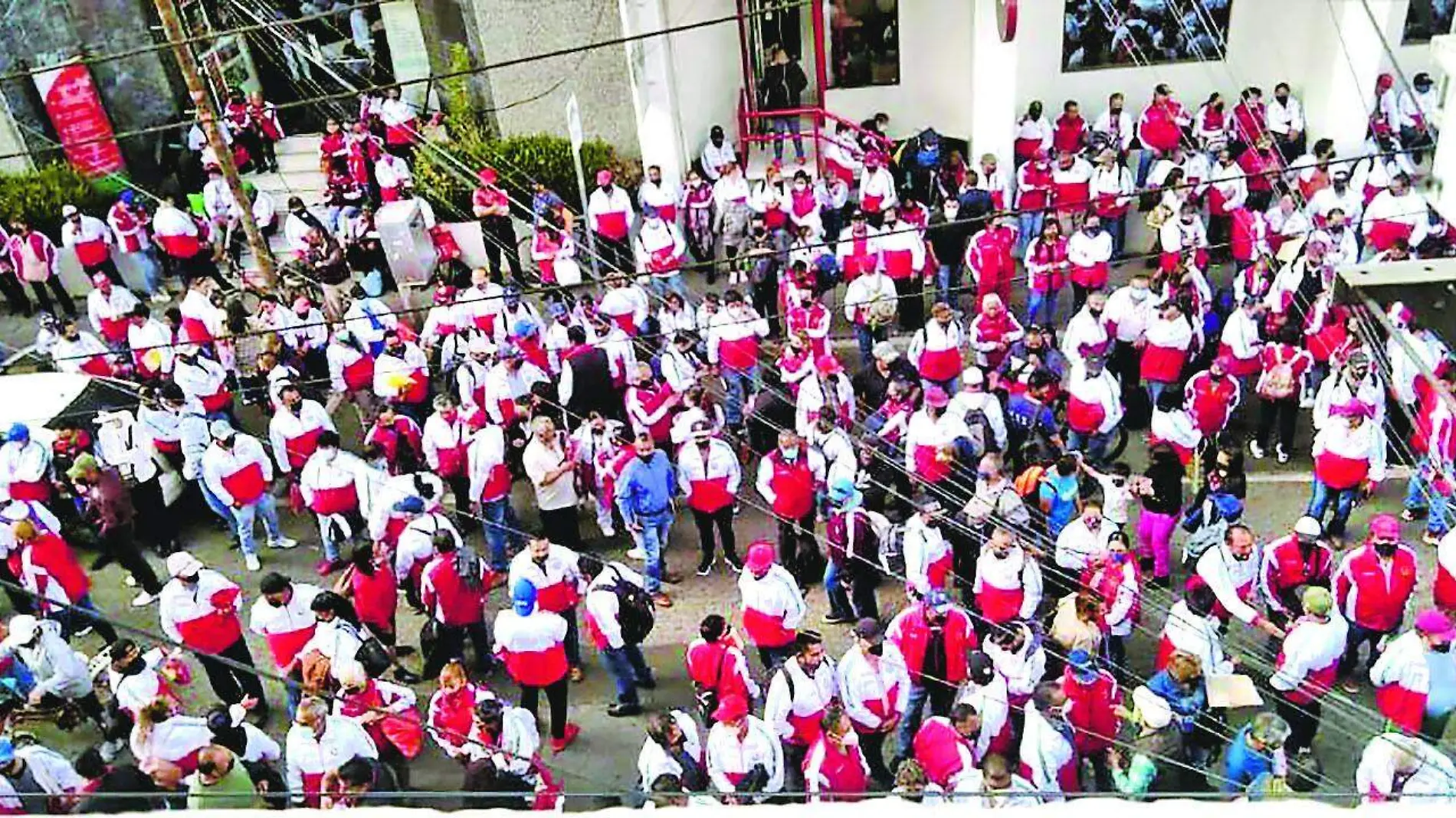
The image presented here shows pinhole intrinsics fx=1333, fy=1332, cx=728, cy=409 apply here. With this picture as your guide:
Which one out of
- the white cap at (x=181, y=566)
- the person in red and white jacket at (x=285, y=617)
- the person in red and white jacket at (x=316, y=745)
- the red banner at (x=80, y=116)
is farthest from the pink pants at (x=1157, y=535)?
the red banner at (x=80, y=116)

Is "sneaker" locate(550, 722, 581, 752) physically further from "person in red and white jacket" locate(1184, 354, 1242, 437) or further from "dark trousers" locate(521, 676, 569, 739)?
"person in red and white jacket" locate(1184, 354, 1242, 437)

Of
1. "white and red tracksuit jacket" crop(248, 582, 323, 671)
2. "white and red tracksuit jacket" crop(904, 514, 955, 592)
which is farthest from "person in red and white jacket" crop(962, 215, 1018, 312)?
"white and red tracksuit jacket" crop(248, 582, 323, 671)

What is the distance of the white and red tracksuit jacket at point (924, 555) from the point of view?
847 centimetres

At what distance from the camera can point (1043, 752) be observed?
697cm

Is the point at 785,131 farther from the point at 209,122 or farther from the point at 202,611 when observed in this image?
the point at 202,611

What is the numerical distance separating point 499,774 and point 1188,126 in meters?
11.2

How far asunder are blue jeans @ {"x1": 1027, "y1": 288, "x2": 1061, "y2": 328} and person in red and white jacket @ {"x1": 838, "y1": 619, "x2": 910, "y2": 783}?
5943 mm

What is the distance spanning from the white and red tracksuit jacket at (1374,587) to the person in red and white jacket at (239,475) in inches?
304

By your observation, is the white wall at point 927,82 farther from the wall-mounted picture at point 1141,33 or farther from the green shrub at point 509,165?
the green shrub at point 509,165

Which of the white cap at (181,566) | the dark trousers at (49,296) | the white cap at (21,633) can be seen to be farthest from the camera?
the dark trousers at (49,296)

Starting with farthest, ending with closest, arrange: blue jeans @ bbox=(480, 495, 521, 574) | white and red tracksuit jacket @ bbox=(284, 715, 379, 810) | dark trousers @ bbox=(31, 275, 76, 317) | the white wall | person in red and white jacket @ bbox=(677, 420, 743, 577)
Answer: the white wall, dark trousers @ bbox=(31, 275, 76, 317), blue jeans @ bbox=(480, 495, 521, 574), person in red and white jacket @ bbox=(677, 420, 743, 577), white and red tracksuit jacket @ bbox=(284, 715, 379, 810)

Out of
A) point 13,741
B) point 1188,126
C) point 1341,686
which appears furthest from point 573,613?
point 1188,126

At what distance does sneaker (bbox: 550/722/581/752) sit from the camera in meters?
8.91

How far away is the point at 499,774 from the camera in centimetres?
724
